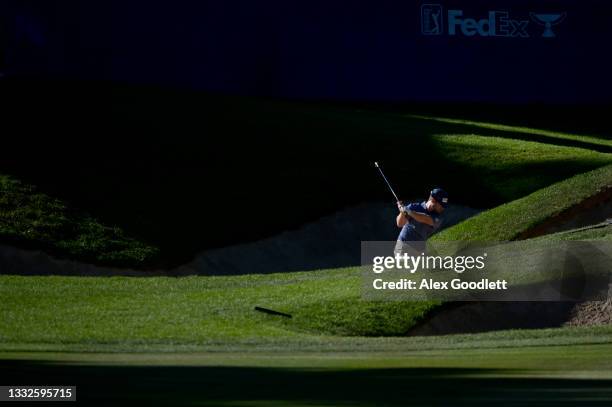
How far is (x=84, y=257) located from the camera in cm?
2822

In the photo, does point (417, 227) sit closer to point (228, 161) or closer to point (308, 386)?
point (308, 386)

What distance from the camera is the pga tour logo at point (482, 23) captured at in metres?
42.6

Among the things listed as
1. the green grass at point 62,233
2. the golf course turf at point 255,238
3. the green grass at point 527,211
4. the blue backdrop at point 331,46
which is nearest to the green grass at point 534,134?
the golf course turf at point 255,238

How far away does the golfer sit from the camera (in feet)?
69.6

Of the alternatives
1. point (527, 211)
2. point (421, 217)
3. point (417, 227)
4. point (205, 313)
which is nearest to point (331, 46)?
point (527, 211)

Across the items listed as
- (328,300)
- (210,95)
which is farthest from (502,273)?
(210,95)

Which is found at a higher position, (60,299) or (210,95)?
(210,95)

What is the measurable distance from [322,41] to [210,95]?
13.8ft

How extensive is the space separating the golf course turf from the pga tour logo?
3.49 meters

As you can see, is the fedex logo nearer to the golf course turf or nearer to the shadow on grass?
the golf course turf

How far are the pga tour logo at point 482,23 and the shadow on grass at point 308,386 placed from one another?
30756mm

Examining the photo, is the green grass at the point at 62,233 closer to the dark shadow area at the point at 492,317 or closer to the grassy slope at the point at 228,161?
the grassy slope at the point at 228,161

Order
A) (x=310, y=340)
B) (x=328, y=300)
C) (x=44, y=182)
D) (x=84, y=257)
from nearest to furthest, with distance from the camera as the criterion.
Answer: (x=310, y=340), (x=328, y=300), (x=84, y=257), (x=44, y=182)

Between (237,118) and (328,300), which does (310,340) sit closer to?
(328,300)
